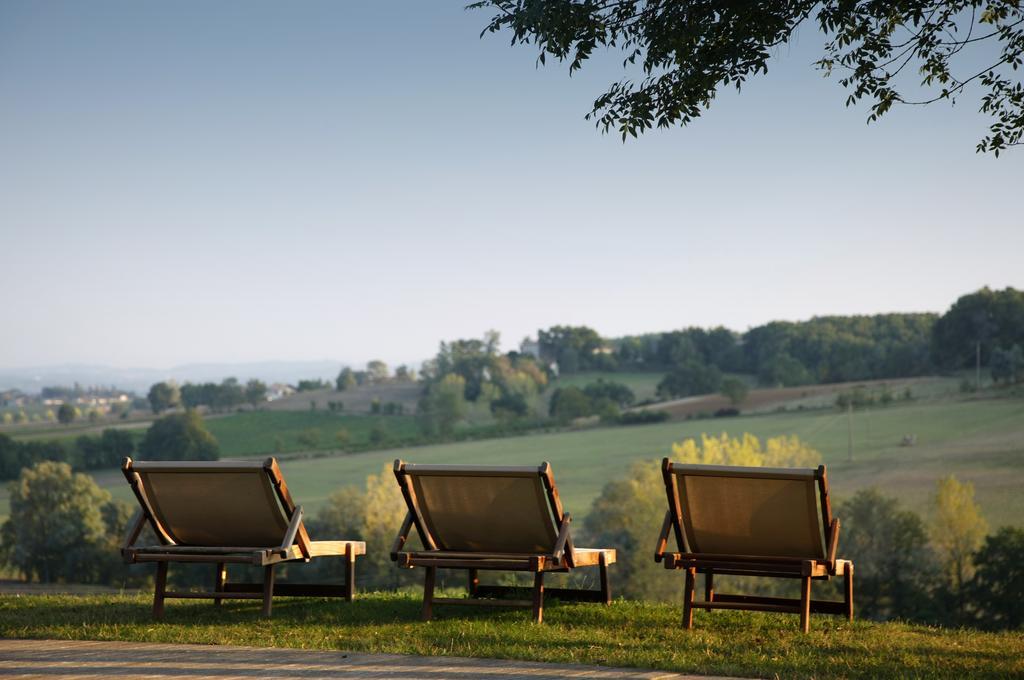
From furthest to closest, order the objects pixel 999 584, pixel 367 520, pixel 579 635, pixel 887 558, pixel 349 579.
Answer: pixel 367 520 < pixel 887 558 < pixel 999 584 < pixel 349 579 < pixel 579 635

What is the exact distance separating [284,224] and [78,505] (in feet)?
124

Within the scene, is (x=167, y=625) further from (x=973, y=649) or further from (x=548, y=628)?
(x=973, y=649)

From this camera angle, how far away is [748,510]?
14.9ft

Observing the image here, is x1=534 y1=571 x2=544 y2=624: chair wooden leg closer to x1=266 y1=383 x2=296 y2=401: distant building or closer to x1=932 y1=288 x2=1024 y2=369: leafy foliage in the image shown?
x1=932 y1=288 x2=1024 y2=369: leafy foliage

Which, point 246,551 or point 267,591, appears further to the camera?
point 267,591

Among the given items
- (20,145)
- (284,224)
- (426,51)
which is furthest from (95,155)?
(426,51)

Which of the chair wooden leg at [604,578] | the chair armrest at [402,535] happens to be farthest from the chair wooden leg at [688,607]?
the chair armrest at [402,535]

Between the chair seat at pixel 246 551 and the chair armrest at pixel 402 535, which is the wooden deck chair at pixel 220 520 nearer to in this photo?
the chair seat at pixel 246 551

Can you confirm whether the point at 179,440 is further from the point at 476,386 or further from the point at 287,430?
the point at 476,386

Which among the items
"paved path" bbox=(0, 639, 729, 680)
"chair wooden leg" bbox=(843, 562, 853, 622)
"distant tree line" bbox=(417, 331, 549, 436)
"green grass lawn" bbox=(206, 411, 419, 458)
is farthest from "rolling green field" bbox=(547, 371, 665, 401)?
"paved path" bbox=(0, 639, 729, 680)

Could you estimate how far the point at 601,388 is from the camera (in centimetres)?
6450

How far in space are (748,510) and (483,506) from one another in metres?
1.19

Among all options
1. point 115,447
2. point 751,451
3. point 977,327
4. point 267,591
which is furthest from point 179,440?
point 267,591

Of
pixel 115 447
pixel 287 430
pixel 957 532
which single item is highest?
pixel 287 430
